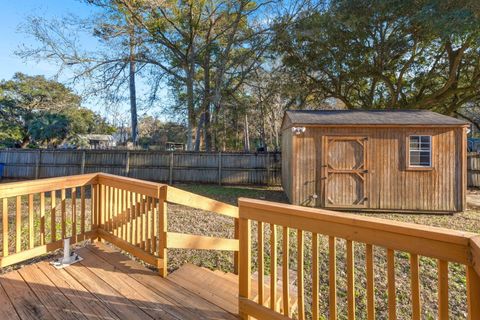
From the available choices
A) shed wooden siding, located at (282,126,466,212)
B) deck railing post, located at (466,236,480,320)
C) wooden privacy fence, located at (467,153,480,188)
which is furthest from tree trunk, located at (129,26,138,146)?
wooden privacy fence, located at (467,153,480,188)

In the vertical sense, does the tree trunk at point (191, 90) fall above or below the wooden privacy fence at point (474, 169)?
above

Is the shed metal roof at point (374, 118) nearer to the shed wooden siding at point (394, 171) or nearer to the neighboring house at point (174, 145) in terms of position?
the shed wooden siding at point (394, 171)

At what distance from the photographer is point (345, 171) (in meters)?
7.54

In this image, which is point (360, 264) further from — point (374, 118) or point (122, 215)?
point (374, 118)

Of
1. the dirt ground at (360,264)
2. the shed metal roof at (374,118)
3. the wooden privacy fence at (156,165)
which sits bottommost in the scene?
the dirt ground at (360,264)

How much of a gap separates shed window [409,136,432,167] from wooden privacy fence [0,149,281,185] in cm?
504

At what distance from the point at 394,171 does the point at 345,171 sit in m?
1.31

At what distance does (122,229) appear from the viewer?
119 inches

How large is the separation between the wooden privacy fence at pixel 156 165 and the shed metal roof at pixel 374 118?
3511 millimetres

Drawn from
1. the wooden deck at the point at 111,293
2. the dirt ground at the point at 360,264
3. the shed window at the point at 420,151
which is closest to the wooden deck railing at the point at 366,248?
the wooden deck at the point at 111,293

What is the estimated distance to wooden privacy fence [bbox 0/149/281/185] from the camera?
448 inches

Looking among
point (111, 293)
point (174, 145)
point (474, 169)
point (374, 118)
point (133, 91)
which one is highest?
point (133, 91)

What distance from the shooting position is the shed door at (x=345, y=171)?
7457mm

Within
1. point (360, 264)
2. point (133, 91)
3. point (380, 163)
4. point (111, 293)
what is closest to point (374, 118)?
point (380, 163)
